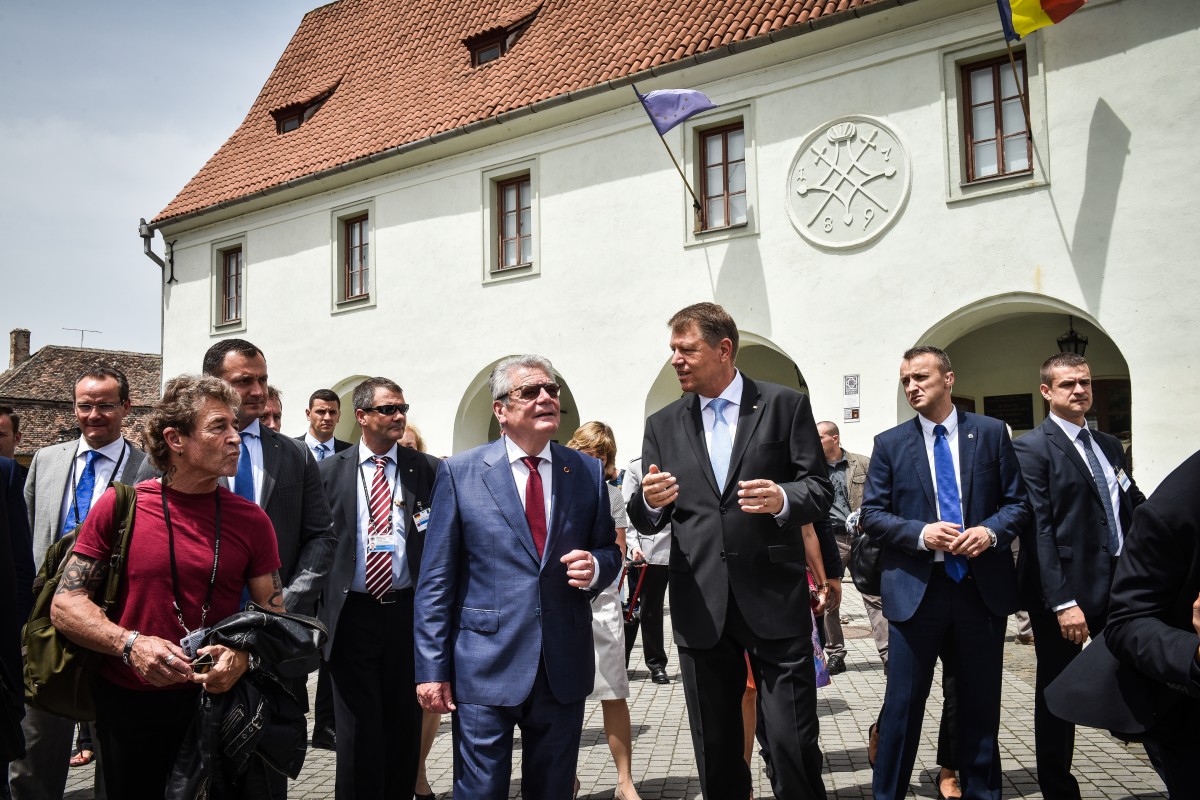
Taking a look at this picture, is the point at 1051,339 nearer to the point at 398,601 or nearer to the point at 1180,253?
the point at 1180,253

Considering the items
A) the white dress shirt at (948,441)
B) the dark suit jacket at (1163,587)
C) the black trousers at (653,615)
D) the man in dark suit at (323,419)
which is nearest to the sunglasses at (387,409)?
the white dress shirt at (948,441)

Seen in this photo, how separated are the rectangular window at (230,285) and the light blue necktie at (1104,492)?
18.5m

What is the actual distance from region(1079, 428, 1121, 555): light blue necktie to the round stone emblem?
8.04 meters

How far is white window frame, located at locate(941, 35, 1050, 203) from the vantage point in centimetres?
1163

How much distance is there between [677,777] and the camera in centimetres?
539

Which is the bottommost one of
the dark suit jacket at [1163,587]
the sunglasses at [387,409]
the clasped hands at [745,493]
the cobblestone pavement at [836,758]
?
the cobblestone pavement at [836,758]

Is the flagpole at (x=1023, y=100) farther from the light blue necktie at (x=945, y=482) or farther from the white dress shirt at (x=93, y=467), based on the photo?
the white dress shirt at (x=93, y=467)

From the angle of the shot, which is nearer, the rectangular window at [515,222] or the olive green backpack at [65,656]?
the olive green backpack at [65,656]

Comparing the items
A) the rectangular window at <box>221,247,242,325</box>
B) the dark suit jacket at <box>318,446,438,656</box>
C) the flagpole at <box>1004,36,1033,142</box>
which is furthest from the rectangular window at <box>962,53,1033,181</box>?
the rectangular window at <box>221,247,242,325</box>

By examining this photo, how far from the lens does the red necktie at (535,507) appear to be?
374 cm

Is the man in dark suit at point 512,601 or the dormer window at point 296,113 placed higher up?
the dormer window at point 296,113

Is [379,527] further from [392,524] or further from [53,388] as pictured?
[53,388]

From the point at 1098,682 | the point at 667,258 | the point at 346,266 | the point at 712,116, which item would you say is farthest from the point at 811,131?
the point at 1098,682

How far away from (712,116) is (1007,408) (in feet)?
19.9
